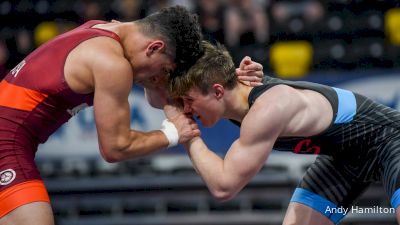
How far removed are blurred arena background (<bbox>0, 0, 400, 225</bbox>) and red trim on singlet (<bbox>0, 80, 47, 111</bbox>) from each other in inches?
156

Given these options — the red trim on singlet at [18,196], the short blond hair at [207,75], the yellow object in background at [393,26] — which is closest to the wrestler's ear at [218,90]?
the short blond hair at [207,75]

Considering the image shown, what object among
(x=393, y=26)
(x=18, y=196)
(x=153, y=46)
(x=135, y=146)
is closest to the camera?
(x=18, y=196)

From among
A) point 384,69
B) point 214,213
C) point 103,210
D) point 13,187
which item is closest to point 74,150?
point 103,210

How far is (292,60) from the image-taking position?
911 centimetres

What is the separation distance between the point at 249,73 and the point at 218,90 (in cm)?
27

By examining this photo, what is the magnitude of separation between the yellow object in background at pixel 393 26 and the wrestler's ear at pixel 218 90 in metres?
5.06

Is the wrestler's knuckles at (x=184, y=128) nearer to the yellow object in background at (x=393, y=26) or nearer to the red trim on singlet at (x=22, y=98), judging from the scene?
the red trim on singlet at (x=22, y=98)

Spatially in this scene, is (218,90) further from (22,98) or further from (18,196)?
(18,196)

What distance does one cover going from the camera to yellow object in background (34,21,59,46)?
1037 centimetres

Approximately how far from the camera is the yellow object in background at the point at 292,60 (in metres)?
9.07

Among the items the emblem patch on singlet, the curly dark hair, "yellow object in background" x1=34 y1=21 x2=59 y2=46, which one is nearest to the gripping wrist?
the curly dark hair

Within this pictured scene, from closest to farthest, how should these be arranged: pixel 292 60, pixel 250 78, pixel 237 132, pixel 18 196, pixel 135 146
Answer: pixel 18 196 < pixel 135 146 < pixel 250 78 < pixel 237 132 < pixel 292 60

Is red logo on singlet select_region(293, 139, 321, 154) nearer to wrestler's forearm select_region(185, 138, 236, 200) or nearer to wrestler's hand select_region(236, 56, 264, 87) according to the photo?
wrestler's hand select_region(236, 56, 264, 87)

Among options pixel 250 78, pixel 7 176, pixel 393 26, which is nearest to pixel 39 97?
pixel 7 176
